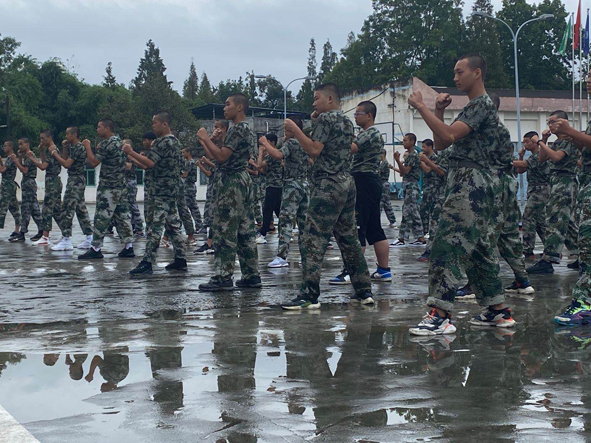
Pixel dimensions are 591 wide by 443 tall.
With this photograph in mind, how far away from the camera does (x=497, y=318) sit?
6.62m

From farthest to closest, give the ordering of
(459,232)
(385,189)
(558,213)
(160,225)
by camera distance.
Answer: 1. (385,189)
2. (160,225)
3. (558,213)
4. (459,232)

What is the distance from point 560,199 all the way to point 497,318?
412 centimetres

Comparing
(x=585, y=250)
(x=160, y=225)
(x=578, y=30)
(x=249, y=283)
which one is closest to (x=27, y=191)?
(x=160, y=225)

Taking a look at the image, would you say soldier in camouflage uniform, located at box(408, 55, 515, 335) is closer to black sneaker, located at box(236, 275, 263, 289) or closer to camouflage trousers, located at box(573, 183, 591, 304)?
camouflage trousers, located at box(573, 183, 591, 304)

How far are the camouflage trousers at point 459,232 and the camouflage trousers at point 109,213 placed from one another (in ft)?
24.6

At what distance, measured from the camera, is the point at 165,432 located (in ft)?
12.6

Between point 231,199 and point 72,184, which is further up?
point 72,184

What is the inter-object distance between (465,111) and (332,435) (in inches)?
132

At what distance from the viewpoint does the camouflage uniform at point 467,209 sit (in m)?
6.34

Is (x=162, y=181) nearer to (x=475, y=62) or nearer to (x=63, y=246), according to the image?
(x=63, y=246)

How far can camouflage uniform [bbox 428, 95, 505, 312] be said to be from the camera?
6340 millimetres

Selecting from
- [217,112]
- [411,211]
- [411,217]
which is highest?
[217,112]

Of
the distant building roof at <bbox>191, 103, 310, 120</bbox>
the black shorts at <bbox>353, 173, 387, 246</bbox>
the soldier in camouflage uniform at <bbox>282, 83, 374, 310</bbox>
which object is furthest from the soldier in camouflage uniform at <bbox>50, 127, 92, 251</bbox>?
the distant building roof at <bbox>191, 103, 310, 120</bbox>

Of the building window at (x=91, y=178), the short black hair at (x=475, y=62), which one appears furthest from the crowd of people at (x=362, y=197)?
the building window at (x=91, y=178)
